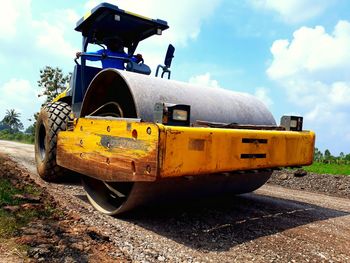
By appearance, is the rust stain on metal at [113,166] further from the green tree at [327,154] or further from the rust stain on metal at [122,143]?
the green tree at [327,154]

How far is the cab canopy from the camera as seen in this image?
4841 mm

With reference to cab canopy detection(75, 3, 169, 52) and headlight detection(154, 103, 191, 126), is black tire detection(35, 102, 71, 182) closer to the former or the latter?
cab canopy detection(75, 3, 169, 52)

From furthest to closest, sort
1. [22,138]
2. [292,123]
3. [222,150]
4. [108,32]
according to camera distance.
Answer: [22,138] < [108,32] < [292,123] < [222,150]

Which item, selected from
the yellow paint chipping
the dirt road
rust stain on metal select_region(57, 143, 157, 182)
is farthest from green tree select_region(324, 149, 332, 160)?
rust stain on metal select_region(57, 143, 157, 182)

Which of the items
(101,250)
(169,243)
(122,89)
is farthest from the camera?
(122,89)

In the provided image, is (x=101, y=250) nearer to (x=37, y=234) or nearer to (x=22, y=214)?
(x=37, y=234)

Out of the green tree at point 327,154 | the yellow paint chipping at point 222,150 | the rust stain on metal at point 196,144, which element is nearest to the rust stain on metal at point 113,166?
the yellow paint chipping at point 222,150

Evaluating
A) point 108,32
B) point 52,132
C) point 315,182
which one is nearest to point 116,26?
point 108,32

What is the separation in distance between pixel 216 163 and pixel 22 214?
1.72 meters

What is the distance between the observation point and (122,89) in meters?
4.07

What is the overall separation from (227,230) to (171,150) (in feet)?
3.48

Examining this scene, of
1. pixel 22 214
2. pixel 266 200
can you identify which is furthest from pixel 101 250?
pixel 266 200

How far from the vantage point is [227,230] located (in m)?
3.21

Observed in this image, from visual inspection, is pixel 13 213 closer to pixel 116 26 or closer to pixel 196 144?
pixel 196 144
